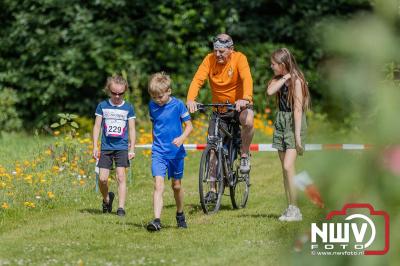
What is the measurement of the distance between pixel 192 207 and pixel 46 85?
7.03m

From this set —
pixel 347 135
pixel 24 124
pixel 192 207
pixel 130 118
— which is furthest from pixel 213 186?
pixel 24 124

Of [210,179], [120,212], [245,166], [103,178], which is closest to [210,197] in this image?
[210,179]

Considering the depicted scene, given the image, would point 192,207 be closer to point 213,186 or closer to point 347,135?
point 213,186

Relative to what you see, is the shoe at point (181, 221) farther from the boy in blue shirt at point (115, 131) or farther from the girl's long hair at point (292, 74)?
the girl's long hair at point (292, 74)

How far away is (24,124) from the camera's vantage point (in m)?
15.3

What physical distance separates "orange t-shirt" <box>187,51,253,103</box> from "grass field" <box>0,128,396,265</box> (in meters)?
1.14

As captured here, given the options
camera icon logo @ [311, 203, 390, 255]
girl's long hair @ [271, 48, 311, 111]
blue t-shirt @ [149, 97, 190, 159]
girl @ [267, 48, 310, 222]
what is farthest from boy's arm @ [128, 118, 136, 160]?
camera icon logo @ [311, 203, 390, 255]

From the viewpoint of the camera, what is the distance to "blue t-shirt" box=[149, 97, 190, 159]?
6.88 meters

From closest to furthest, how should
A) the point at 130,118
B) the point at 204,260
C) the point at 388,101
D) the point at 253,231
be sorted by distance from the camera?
the point at 388,101, the point at 204,260, the point at 253,231, the point at 130,118

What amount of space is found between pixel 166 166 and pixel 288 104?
4.09 ft

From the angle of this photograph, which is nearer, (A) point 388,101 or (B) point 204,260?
(A) point 388,101

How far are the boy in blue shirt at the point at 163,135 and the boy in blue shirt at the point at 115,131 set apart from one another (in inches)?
34.0

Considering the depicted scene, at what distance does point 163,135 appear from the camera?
6.88m

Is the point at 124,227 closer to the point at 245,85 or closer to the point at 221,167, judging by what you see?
the point at 221,167
